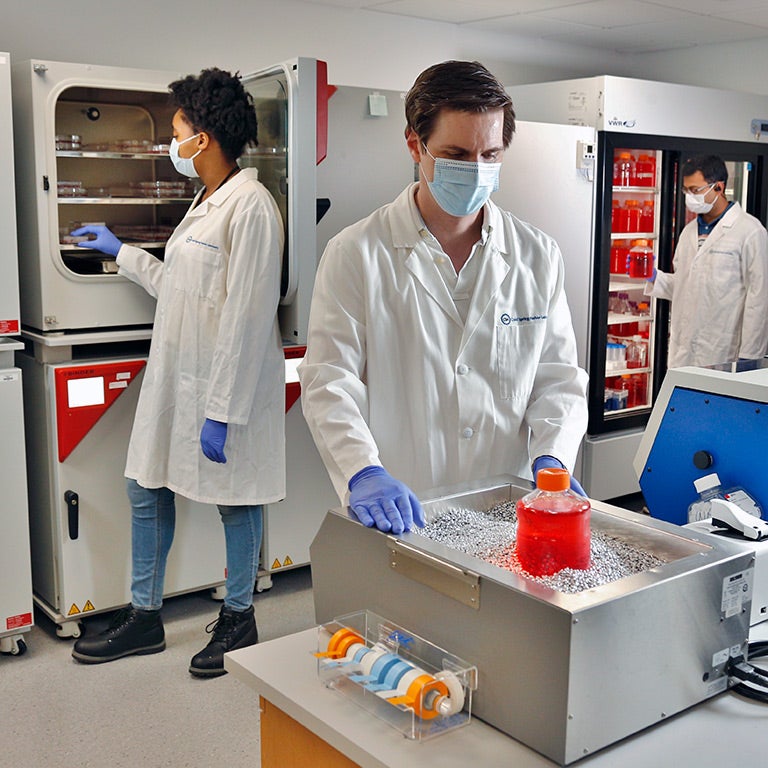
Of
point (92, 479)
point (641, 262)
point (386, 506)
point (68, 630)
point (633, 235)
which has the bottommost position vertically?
point (68, 630)

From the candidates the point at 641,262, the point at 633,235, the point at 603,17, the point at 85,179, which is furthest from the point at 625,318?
the point at 85,179

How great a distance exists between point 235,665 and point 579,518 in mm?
565

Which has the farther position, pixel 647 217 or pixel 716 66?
pixel 716 66

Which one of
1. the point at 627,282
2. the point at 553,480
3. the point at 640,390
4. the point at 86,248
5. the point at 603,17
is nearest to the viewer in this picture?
the point at 553,480

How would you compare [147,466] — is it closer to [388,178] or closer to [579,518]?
[388,178]

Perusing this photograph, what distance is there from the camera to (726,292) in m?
4.73

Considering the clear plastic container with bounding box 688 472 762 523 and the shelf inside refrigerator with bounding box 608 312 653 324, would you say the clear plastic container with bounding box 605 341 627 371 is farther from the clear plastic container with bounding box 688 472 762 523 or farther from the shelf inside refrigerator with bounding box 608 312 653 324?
the clear plastic container with bounding box 688 472 762 523

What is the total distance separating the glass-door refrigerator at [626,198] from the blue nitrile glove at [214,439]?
1.86 meters

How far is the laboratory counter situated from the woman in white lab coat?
1528 mm

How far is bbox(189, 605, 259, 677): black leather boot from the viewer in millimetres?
2980

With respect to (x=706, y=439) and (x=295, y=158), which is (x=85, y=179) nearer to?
(x=295, y=158)

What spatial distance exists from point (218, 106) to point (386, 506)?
190cm

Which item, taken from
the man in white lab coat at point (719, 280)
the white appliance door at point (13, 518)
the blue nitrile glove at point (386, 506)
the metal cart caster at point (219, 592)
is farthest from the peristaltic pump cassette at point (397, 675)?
the man in white lab coat at point (719, 280)

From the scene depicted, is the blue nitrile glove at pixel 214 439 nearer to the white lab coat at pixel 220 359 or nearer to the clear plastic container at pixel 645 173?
the white lab coat at pixel 220 359
